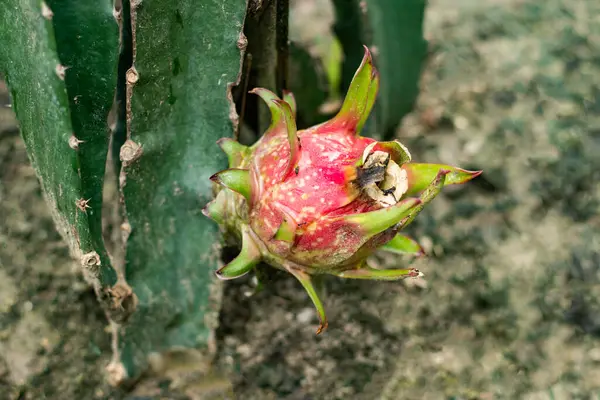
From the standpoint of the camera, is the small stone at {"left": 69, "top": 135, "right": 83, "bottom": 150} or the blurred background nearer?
the small stone at {"left": 69, "top": 135, "right": 83, "bottom": 150}

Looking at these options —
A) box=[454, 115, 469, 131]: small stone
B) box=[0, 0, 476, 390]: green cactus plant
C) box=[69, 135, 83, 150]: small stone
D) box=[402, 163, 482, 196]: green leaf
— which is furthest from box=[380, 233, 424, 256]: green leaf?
box=[454, 115, 469, 131]: small stone

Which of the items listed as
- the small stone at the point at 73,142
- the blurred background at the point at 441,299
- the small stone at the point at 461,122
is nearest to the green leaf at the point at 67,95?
the small stone at the point at 73,142

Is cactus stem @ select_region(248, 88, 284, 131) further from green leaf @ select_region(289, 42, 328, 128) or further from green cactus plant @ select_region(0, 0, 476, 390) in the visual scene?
green leaf @ select_region(289, 42, 328, 128)

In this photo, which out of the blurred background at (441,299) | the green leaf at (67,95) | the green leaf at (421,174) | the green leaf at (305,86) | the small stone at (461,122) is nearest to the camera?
the green leaf at (67,95)

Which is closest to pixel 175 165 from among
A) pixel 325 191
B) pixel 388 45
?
pixel 325 191

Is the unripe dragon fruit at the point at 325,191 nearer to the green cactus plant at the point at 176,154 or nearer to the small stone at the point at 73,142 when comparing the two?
the green cactus plant at the point at 176,154
